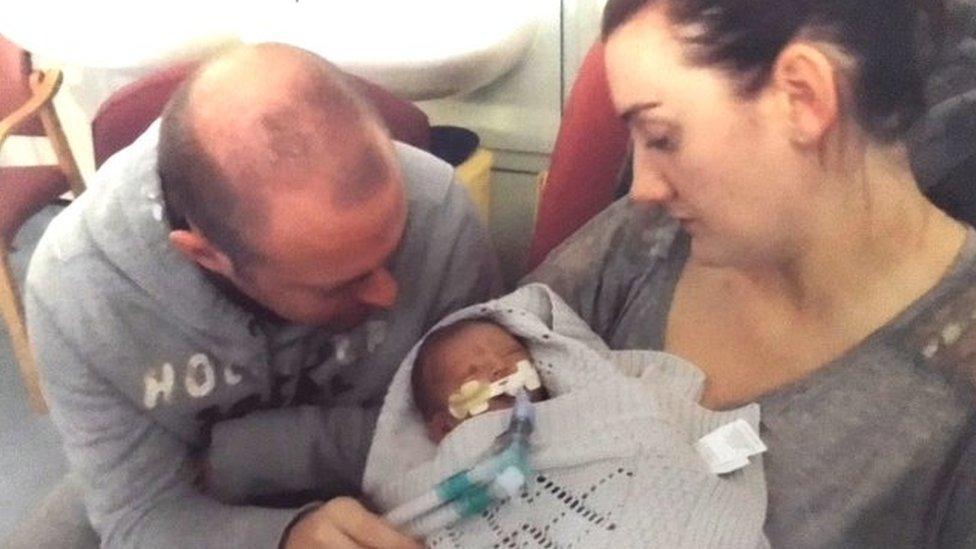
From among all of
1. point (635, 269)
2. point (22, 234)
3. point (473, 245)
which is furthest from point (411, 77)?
point (22, 234)

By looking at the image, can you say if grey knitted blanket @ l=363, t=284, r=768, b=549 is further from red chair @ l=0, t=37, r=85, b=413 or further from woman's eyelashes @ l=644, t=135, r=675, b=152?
red chair @ l=0, t=37, r=85, b=413

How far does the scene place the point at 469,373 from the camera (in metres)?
1.08

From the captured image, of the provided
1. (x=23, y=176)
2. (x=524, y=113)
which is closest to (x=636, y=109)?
(x=524, y=113)

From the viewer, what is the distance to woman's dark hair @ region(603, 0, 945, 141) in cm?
84

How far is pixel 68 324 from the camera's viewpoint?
1099 millimetres

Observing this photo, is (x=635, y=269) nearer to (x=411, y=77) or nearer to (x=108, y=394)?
(x=108, y=394)

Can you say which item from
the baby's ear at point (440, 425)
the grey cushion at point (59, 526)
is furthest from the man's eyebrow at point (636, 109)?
the grey cushion at point (59, 526)

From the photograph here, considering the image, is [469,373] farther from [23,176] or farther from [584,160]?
[23,176]

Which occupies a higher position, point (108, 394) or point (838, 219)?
point (838, 219)

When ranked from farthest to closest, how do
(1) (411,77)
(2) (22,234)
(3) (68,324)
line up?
(2) (22,234), (1) (411,77), (3) (68,324)

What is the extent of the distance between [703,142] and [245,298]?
477 millimetres

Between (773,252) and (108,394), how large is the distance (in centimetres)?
66

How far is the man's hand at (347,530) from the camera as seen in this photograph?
104 cm

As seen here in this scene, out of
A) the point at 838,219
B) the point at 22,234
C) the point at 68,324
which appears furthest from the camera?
the point at 22,234
